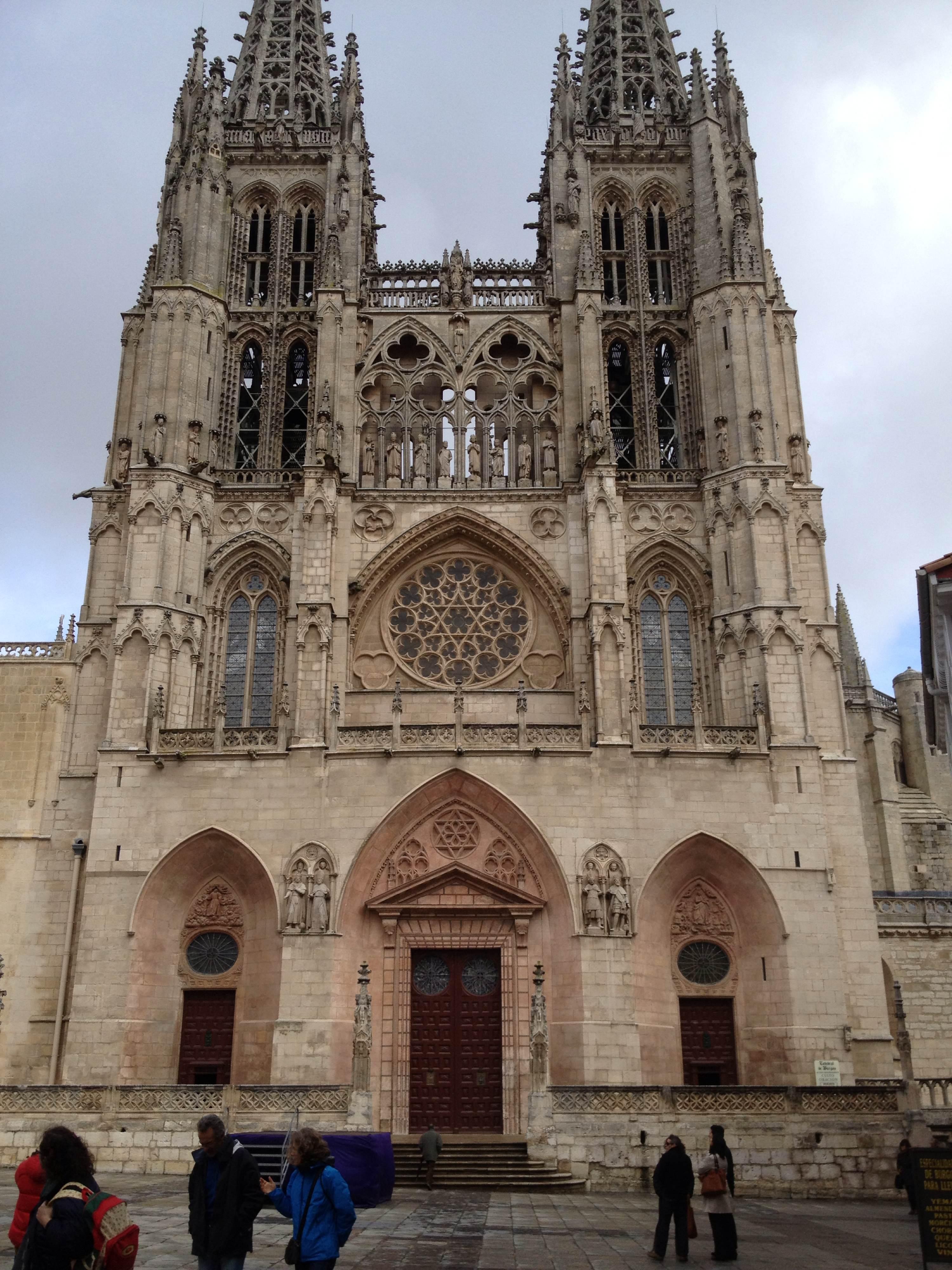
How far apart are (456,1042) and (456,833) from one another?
13.4ft

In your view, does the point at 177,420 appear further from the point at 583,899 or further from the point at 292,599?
the point at 583,899

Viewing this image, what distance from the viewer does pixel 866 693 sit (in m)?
40.7

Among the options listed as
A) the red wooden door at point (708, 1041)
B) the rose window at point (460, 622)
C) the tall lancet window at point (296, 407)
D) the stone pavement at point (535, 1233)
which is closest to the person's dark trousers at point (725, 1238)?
the stone pavement at point (535, 1233)

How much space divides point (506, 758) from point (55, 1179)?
62.4 ft

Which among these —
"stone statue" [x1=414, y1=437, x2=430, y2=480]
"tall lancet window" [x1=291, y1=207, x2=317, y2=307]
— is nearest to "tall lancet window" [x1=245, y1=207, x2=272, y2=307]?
"tall lancet window" [x1=291, y1=207, x2=317, y2=307]

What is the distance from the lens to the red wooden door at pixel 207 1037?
77.7 feet

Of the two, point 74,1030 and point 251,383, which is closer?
point 74,1030

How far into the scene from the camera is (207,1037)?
23.8m

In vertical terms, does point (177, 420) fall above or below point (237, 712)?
above

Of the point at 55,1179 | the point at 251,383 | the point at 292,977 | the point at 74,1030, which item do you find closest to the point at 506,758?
the point at 292,977

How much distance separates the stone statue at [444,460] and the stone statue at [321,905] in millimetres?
10512

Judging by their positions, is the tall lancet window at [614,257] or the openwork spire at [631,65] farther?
the openwork spire at [631,65]

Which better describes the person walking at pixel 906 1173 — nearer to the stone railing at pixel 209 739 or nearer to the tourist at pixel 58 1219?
the tourist at pixel 58 1219

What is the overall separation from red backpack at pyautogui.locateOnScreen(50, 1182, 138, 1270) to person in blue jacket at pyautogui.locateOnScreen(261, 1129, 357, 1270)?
4.69 feet
